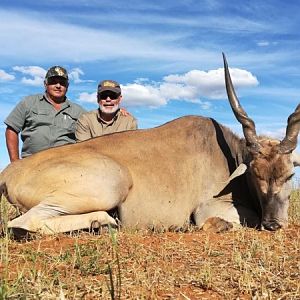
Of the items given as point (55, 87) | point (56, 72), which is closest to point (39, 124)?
point (55, 87)

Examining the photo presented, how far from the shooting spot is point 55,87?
9.23m

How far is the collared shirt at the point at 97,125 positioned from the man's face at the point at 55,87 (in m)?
0.68

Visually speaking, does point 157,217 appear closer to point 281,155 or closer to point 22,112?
point 281,155

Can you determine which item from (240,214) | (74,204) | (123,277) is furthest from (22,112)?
(123,277)

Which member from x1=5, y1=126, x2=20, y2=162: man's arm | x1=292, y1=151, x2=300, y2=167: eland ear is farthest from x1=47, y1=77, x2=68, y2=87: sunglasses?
x1=292, y1=151, x2=300, y2=167: eland ear

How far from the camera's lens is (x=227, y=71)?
6.54 m

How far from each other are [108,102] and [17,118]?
5.55ft

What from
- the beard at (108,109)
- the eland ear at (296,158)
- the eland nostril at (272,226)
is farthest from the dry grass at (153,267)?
the beard at (108,109)

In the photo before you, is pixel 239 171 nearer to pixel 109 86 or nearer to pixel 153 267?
A: pixel 153 267

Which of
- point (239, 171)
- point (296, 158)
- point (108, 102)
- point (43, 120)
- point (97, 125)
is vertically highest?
point (108, 102)

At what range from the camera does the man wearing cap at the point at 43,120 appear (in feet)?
29.7

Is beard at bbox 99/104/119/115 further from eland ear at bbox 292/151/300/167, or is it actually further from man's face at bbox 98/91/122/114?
eland ear at bbox 292/151/300/167

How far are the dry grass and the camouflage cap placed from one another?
457 centimetres

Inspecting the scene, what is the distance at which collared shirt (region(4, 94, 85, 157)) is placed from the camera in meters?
9.05
